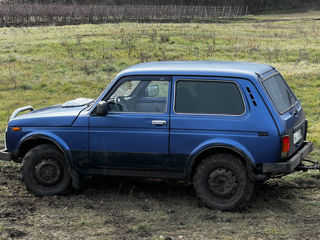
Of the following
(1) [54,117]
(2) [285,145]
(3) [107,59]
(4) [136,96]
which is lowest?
(3) [107,59]

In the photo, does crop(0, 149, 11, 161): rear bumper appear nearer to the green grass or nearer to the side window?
the side window

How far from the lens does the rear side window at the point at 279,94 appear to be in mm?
6637

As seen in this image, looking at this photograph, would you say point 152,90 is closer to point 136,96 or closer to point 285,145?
point 136,96

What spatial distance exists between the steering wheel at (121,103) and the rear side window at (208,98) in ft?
2.08

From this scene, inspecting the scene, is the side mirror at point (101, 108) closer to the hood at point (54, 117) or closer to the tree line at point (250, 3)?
the hood at point (54, 117)

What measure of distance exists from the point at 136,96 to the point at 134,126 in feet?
1.38

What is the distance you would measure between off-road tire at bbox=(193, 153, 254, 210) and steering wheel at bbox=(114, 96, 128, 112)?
1126mm

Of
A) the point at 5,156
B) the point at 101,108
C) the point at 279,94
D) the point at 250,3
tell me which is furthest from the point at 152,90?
the point at 250,3

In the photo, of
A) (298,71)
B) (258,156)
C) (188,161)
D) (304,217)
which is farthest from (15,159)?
(298,71)

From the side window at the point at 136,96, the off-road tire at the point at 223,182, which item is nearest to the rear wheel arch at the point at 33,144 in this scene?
the side window at the point at 136,96

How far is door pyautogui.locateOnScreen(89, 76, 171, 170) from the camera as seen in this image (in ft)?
→ 21.8

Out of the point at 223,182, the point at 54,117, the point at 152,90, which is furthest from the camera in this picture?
the point at 54,117

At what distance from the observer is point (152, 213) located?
6594 mm

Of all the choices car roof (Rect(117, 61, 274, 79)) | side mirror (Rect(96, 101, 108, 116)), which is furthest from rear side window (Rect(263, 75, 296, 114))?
side mirror (Rect(96, 101, 108, 116))
